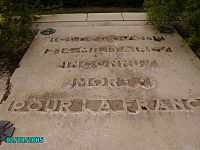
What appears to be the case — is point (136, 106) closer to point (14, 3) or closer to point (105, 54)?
point (105, 54)

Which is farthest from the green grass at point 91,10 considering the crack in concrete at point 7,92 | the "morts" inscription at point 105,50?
the crack in concrete at point 7,92

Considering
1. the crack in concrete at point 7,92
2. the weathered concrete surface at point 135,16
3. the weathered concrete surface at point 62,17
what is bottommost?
the crack in concrete at point 7,92

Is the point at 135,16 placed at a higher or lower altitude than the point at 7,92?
higher

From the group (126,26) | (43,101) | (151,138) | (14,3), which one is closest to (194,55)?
(126,26)

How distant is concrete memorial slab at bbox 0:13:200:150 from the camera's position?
2.96 m

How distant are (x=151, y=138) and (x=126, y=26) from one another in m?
3.20

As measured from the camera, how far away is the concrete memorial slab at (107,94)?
2.96 metres

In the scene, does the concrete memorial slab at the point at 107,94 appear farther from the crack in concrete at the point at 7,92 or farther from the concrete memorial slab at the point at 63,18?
the concrete memorial slab at the point at 63,18

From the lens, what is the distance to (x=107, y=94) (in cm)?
364

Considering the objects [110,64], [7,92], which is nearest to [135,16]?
[110,64]

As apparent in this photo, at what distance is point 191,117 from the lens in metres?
3.21

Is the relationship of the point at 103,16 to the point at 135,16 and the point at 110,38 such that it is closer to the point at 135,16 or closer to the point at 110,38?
the point at 135,16

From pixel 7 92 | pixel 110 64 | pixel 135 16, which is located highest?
pixel 135 16

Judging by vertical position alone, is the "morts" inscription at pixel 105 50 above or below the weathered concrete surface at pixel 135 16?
below
